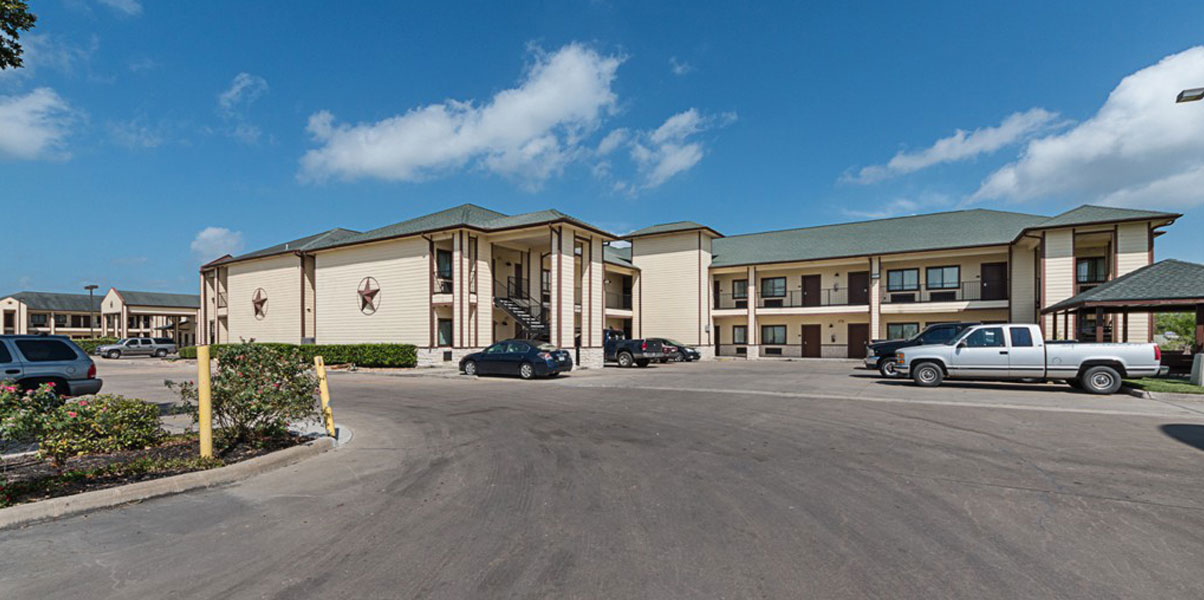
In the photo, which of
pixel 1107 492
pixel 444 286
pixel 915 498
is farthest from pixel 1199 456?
pixel 444 286

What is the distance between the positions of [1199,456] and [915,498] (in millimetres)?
5129

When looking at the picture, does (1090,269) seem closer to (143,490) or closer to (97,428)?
(143,490)

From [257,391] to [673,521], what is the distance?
5.81m

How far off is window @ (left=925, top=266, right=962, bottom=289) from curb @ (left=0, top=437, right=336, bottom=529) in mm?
35923

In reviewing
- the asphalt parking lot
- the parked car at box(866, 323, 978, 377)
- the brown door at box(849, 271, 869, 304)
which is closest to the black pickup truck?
the parked car at box(866, 323, 978, 377)

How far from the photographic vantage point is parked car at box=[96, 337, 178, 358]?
1766 inches

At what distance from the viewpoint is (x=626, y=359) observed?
1089 inches

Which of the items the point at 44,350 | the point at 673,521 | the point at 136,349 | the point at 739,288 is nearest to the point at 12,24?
the point at 44,350

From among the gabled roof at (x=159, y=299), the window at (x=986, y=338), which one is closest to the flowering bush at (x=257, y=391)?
the window at (x=986, y=338)

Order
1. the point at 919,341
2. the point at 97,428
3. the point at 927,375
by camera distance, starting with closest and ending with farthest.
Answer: the point at 97,428 < the point at 927,375 < the point at 919,341

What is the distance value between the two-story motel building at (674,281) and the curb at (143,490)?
62.9ft

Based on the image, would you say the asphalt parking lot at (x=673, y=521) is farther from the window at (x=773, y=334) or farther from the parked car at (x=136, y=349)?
→ the parked car at (x=136, y=349)

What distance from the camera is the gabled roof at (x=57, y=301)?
67.9 metres

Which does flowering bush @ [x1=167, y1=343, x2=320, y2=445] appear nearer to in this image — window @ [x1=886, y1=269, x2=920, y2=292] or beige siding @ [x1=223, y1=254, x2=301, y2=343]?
beige siding @ [x1=223, y1=254, x2=301, y2=343]
